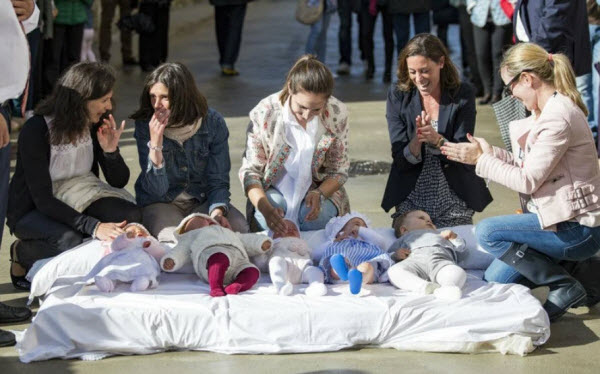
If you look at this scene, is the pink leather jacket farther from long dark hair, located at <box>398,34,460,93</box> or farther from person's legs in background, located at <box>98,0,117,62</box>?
person's legs in background, located at <box>98,0,117,62</box>

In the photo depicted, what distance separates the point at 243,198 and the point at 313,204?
68.3 inches

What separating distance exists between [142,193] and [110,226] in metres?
0.51

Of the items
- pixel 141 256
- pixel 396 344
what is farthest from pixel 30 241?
pixel 396 344

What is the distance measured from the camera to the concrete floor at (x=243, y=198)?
4359mm

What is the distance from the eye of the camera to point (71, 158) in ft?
18.0

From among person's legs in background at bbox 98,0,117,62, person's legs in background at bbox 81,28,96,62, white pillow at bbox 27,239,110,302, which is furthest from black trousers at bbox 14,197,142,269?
person's legs in background at bbox 98,0,117,62

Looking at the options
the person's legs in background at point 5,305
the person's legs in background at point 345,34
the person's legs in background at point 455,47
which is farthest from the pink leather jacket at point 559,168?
the person's legs in background at point 345,34

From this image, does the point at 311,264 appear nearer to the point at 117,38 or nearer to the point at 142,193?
the point at 142,193

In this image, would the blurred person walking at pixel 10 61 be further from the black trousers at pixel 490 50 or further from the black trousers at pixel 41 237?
the black trousers at pixel 490 50

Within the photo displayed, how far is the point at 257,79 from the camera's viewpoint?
43.7 ft

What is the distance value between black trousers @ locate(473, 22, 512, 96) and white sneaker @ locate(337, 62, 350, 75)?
10.6ft

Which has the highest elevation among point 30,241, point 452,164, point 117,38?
point 452,164

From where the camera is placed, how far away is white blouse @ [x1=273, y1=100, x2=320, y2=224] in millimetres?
5746

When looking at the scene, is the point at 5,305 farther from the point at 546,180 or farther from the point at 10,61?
the point at 546,180
